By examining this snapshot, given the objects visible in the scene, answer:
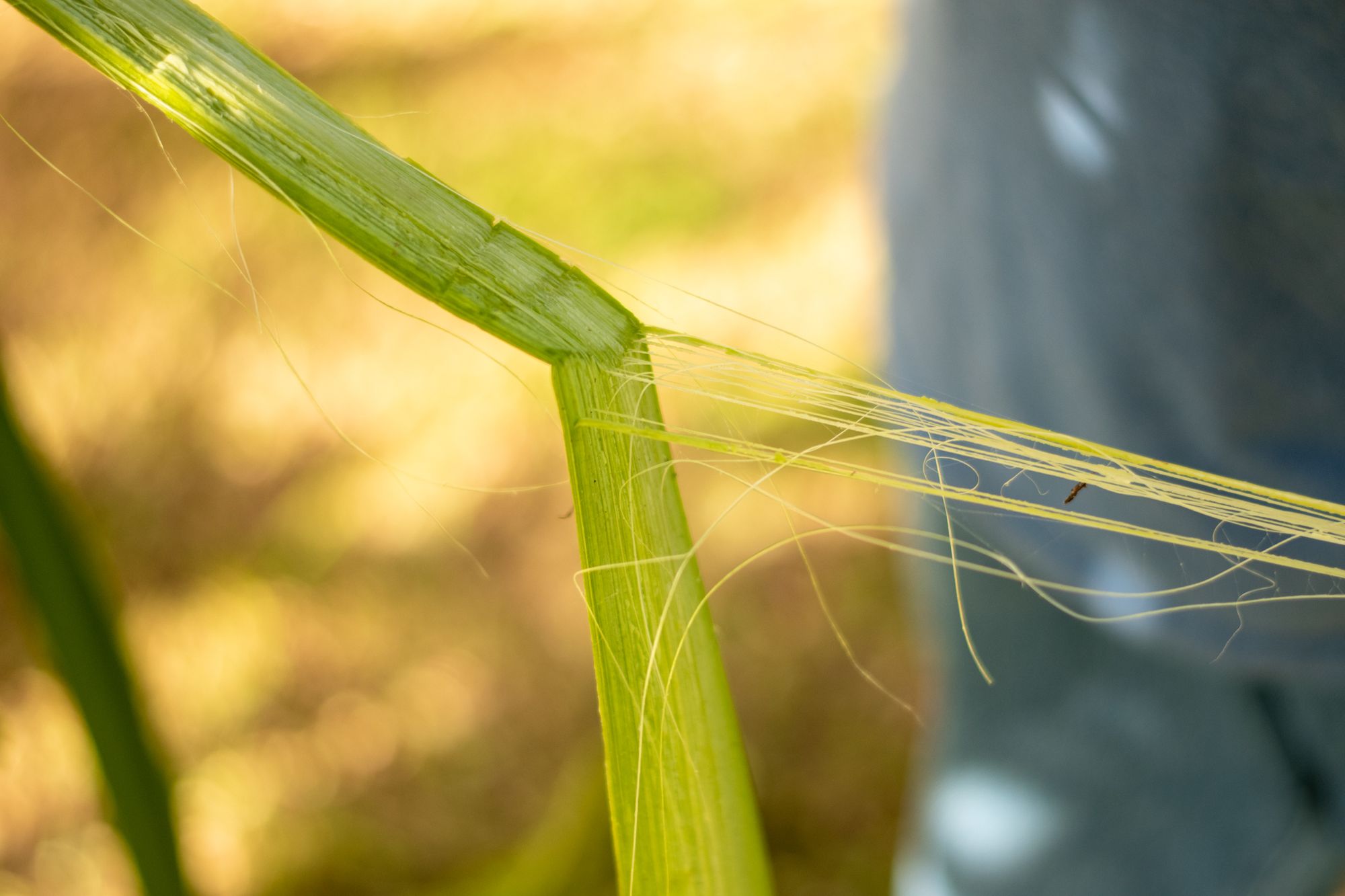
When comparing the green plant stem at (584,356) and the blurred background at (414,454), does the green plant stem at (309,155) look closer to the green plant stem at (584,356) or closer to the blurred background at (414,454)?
the green plant stem at (584,356)

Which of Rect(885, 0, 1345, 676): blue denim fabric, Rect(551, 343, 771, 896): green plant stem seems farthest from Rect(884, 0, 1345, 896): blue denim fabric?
Rect(551, 343, 771, 896): green plant stem

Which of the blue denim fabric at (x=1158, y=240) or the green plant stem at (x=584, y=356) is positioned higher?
the blue denim fabric at (x=1158, y=240)

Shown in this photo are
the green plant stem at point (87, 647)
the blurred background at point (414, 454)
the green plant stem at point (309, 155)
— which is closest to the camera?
the green plant stem at point (309, 155)

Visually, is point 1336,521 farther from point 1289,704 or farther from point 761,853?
point 1289,704

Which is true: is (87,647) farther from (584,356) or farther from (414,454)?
(414,454)

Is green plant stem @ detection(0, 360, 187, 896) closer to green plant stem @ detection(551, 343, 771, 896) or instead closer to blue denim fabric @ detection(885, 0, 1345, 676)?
green plant stem @ detection(551, 343, 771, 896)

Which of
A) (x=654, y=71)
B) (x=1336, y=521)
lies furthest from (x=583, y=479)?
(x=654, y=71)

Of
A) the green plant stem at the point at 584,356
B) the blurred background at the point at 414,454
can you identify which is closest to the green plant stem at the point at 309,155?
the green plant stem at the point at 584,356
